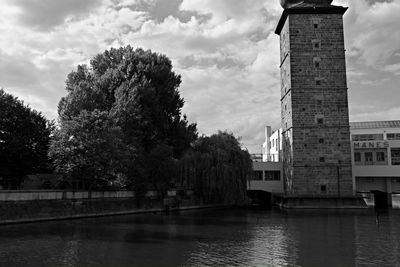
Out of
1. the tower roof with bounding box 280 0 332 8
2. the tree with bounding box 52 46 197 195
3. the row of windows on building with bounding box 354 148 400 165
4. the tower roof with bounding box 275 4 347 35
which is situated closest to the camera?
the tree with bounding box 52 46 197 195

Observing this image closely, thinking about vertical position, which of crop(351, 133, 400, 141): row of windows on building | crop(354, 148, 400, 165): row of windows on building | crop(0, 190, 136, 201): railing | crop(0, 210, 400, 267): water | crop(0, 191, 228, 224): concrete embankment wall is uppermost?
crop(351, 133, 400, 141): row of windows on building

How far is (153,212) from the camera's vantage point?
48531 millimetres

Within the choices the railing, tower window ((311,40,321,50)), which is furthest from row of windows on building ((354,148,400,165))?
the railing

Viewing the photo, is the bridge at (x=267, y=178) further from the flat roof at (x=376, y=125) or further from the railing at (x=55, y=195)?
the railing at (x=55, y=195)

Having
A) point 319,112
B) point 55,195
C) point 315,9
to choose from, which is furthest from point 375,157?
point 55,195

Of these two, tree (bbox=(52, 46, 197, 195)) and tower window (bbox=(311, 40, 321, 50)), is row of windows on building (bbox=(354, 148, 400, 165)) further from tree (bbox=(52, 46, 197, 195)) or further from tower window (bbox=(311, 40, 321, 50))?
tree (bbox=(52, 46, 197, 195))

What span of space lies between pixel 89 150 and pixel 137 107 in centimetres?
1076

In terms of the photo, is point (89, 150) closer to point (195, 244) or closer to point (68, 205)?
point (68, 205)

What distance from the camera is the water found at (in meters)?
20.6

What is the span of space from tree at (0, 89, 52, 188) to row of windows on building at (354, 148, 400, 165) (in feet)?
157

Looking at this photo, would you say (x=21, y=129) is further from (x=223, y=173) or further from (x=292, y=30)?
(x=292, y=30)

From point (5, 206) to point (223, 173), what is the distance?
2585cm

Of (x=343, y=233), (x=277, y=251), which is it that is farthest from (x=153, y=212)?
(x=277, y=251)

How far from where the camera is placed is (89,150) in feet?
130
